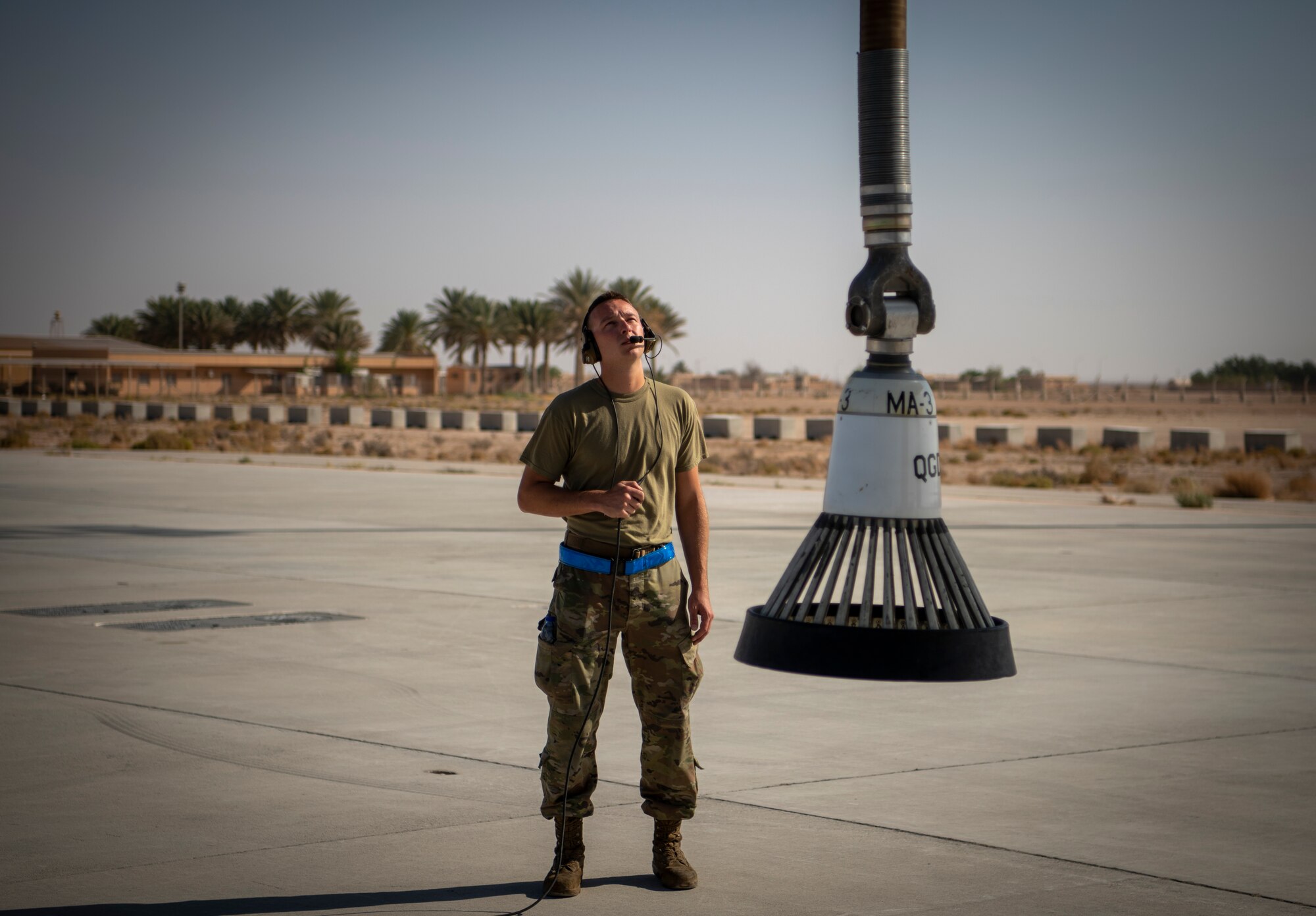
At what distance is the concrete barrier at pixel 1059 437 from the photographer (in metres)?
52.3

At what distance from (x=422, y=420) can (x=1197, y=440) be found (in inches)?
1222

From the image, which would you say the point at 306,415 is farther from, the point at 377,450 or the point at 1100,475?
the point at 1100,475

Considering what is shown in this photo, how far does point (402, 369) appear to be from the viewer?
408 feet

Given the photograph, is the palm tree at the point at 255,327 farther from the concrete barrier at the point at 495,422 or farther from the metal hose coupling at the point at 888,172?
the metal hose coupling at the point at 888,172

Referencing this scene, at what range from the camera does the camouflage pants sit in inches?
190

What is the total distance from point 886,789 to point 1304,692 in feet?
11.3

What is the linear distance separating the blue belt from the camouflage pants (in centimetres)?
2

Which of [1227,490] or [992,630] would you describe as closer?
[992,630]

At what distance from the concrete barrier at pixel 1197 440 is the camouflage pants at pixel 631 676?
4673 cm

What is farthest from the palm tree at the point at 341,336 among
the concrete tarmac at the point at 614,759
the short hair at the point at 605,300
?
the short hair at the point at 605,300

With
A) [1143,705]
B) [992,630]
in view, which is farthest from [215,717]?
[1143,705]

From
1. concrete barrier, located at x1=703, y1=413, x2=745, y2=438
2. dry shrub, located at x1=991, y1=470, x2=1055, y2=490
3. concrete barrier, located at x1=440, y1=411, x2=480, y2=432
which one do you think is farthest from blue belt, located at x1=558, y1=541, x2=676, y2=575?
concrete barrier, located at x1=440, y1=411, x2=480, y2=432

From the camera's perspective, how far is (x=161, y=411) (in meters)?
68.6

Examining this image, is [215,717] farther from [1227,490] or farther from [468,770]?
[1227,490]
